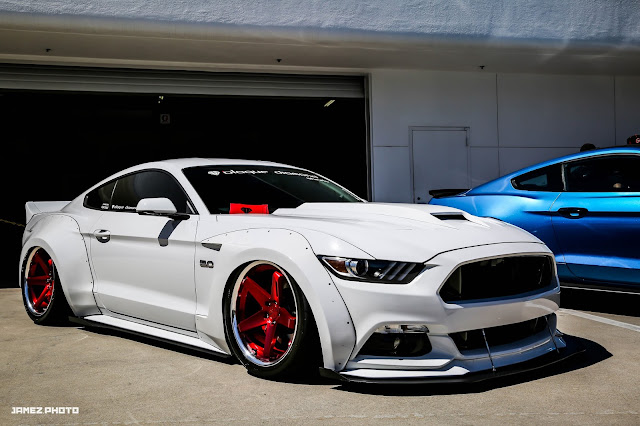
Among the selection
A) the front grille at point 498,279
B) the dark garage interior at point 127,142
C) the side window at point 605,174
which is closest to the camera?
the front grille at point 498,279

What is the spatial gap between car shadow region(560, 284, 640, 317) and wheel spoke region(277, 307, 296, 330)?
3.48m

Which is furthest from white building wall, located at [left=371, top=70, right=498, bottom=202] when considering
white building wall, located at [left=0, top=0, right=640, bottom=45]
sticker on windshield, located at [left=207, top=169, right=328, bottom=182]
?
sticker on windshield, located at [left=207, top=169, right=328, bottom=182]

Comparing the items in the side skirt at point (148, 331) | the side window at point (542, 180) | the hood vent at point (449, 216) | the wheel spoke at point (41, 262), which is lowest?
the side skirt at point (148, 331)

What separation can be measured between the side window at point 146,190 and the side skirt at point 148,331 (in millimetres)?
795

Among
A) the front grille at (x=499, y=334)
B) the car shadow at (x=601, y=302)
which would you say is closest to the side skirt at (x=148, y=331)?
the front grille at (x=499, y=334)

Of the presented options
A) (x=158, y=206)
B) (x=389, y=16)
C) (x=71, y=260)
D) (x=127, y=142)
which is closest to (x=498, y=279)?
(x=158, y=206)

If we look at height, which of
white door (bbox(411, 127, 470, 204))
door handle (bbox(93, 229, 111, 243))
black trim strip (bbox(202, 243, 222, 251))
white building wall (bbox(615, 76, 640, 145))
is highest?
white building wall (bbox(615, 76, 640, 145))

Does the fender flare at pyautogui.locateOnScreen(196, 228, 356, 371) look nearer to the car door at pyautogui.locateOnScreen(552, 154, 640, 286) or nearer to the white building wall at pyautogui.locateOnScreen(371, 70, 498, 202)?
the car door at pyautogui.locateOnScreen(552, 154, 640, 286)

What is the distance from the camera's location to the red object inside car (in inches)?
187

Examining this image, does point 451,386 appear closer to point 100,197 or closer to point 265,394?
point 265,394

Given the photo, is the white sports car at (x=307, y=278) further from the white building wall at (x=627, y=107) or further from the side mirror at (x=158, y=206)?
the white building wall at (x=627, y=107)

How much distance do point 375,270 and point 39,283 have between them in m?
3.46

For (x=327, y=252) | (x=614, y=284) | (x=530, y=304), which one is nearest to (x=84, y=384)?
(x=327, y=252)

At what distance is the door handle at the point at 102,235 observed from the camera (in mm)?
5168
